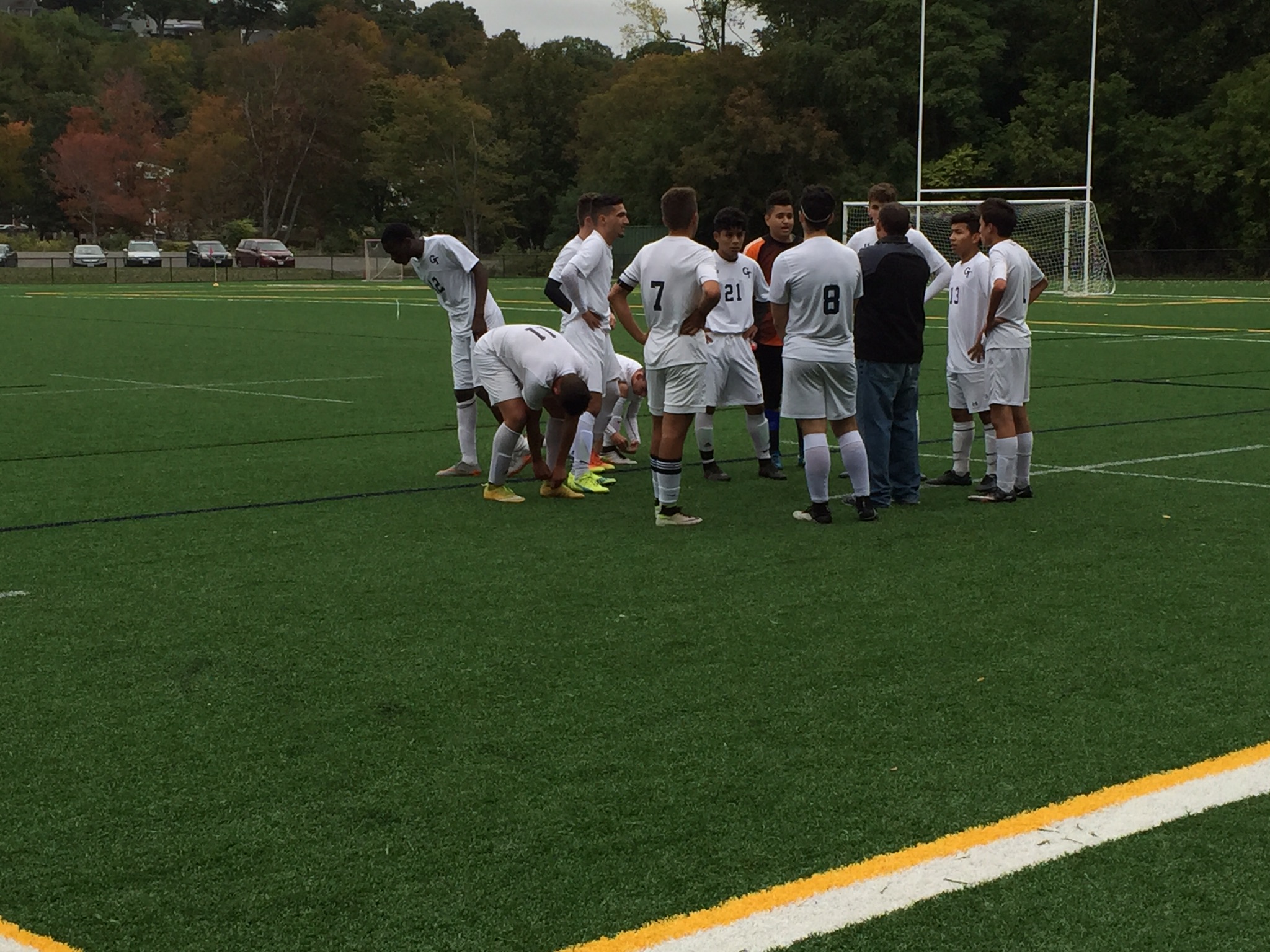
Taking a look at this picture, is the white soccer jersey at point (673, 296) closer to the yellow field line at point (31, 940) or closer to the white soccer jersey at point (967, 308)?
the white soccer jersey at point (967, 308)

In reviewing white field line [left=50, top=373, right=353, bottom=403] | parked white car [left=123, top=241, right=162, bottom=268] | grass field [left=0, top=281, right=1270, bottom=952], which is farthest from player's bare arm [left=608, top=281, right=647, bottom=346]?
parked white car [left=123, top=241, right=162, bottom=268]

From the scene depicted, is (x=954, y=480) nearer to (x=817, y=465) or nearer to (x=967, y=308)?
(x=967, y=308)

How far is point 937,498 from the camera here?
9820mm

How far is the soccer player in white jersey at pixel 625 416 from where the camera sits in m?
11.4

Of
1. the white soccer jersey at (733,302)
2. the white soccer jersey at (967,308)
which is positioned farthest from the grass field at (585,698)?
the white soccer jersey at (733,302)

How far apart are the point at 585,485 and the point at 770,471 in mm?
1447

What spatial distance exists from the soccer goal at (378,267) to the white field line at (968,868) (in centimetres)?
6090

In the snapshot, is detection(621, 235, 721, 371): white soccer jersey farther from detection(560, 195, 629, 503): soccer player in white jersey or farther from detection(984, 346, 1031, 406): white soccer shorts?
detection(984, 346, 1031, 406): white soccer shorts

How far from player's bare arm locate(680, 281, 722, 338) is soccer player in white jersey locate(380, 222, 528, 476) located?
2.07 m

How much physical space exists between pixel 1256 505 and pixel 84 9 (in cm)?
20296

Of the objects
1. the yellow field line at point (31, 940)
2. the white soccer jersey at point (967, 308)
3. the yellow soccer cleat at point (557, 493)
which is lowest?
the yellow field line at point (31, 940)

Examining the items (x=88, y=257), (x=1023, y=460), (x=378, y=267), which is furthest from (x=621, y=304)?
(x=88, y=257)

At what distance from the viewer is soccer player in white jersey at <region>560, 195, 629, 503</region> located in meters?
10.2

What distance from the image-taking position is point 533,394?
916 centimetres
